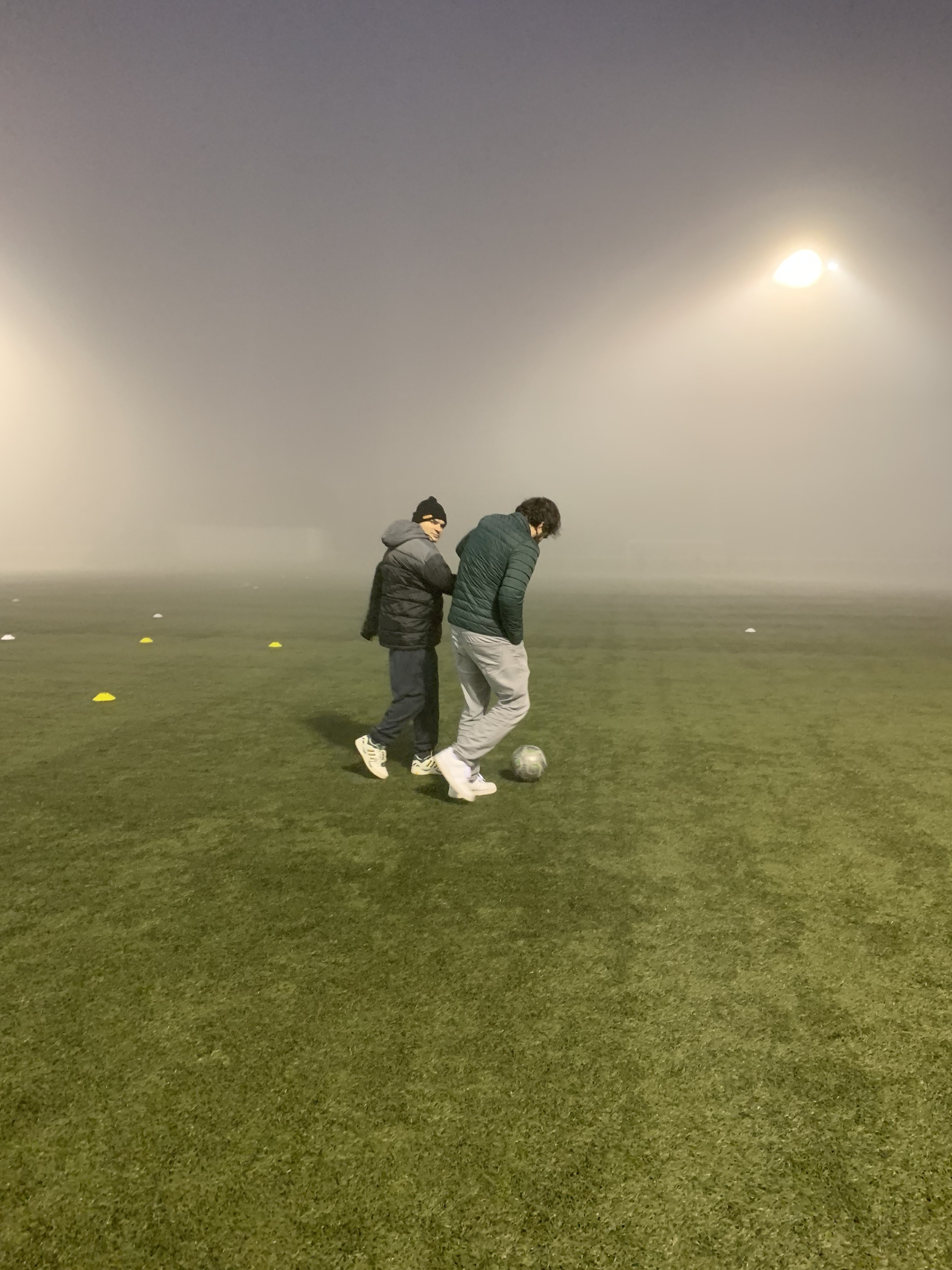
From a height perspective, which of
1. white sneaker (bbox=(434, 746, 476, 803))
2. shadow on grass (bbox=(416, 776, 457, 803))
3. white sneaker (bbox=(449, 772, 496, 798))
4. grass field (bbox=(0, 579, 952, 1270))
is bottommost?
grass field (bbox=(0, 579, 952, 1270))

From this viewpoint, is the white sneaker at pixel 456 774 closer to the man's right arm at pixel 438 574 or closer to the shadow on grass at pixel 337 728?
the man's right arm at pixel 438 574

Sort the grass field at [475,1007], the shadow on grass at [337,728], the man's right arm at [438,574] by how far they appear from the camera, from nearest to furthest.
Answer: the grass field at [475,1007]
the man's right arm at [438,574]
the shadow on grass at [337,728]

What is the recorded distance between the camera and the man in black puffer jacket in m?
4.82

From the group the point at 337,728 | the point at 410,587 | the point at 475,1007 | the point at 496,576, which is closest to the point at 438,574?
the point at 410,587

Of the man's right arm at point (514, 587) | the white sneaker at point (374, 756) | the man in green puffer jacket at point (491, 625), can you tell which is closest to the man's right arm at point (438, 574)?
the man in green puffer jacket at point (491, 625)

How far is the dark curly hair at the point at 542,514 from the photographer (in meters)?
4.46

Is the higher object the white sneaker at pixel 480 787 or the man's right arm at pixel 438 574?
the man's right arm at pixel 438 574

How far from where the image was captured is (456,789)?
15.2 feet

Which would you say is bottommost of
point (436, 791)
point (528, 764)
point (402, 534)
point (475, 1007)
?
point (475, 1007)

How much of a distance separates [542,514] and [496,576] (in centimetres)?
49

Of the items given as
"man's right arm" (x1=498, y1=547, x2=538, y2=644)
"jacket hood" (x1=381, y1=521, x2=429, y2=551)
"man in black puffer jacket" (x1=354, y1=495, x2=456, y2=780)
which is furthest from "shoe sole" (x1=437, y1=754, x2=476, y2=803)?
"jacket hood" (x1=381, y1=521, x2=429, y2=551)

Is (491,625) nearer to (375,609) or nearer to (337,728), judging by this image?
(375,609)

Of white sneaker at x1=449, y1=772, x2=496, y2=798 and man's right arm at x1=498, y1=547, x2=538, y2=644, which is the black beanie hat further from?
white sneaker at x1=449, y1=772, x2=496, y2=798

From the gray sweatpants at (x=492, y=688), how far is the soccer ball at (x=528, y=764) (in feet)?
1.61
